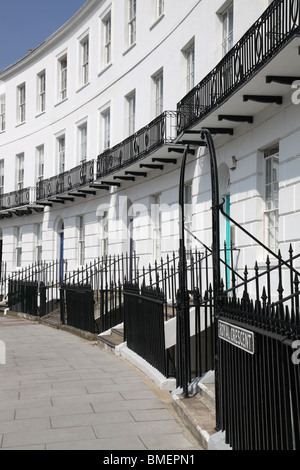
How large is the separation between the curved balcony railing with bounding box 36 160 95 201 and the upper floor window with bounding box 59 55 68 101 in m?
4.11

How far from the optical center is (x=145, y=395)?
7.71 m

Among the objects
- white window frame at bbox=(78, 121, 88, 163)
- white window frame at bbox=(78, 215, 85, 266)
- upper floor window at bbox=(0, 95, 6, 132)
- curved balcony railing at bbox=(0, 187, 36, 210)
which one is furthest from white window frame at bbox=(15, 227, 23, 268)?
white window frame at bbox=(78, 121, 88, 163)

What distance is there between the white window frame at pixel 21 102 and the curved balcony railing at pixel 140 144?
11364 mm

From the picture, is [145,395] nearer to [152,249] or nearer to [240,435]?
[240,435]

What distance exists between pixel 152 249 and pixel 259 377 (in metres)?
13.9

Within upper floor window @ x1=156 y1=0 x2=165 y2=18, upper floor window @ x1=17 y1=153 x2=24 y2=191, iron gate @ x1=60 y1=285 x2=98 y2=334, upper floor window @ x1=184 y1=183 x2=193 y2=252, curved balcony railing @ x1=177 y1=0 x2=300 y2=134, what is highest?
upper floor window @ x1=156 y1=0 x2=165 y2=18

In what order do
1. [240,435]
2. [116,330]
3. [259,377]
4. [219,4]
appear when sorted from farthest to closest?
1. [219,4]
2. [116,330]
3. [240,435]
4. [259,377]

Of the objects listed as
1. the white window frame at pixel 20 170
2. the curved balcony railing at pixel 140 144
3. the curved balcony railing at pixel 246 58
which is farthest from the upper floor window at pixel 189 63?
the white window frame at pixel 20 170

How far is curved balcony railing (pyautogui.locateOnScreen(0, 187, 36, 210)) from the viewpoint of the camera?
90.3 feet

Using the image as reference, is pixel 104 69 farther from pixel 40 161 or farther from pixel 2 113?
pixel 2 113

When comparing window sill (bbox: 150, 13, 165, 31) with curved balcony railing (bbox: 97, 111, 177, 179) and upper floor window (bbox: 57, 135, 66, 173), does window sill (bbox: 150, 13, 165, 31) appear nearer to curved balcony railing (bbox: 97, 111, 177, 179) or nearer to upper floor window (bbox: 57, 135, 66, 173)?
curved balcony railing (bbox: 97, 111, 177, 179)

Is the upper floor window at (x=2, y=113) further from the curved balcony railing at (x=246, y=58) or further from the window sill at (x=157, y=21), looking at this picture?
the curved balcony railing at (x=246, y=58)

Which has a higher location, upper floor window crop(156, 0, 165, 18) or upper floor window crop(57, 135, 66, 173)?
upper floor window crop(156, 0, 165, 18)
